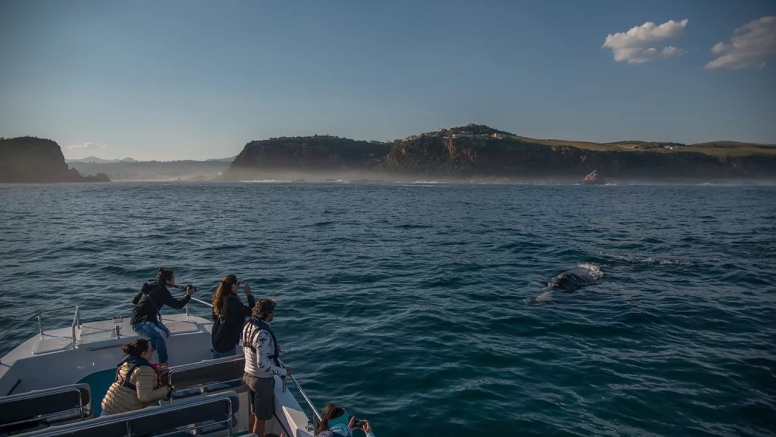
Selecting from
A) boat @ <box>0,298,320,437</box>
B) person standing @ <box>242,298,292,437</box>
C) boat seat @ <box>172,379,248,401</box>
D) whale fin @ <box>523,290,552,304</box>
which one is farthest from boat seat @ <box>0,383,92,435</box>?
whale fin @ <box>523,290,552,304</box>

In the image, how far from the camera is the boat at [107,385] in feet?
18.0

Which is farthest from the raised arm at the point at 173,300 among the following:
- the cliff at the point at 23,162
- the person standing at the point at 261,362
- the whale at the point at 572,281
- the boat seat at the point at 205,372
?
the cliff at the point at 23,162

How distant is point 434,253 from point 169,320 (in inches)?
746

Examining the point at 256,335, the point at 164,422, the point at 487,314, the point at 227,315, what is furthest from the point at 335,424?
the point at 487,314

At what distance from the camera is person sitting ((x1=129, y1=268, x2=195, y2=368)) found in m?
8.94

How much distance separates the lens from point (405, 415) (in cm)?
948

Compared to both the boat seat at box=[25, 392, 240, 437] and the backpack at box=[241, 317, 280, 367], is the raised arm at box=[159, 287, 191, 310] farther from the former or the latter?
the boat seat at box=[25, 392, 240, 437]

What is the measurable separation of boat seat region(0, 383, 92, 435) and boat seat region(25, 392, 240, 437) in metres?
1.51

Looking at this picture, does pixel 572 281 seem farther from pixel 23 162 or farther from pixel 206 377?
pixel 23 162

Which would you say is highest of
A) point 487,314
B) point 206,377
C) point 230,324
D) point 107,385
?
point 230,324

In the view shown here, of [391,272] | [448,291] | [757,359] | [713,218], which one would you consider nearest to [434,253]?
[391,272]

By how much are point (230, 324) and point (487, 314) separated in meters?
10.3

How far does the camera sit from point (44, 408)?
6266 millimetres


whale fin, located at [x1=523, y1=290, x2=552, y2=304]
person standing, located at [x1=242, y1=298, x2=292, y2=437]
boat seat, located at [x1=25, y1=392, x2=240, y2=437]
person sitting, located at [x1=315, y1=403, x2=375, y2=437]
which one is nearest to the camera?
boat seat, located at [x1=25, y1=392, x2=240, y2=437]
